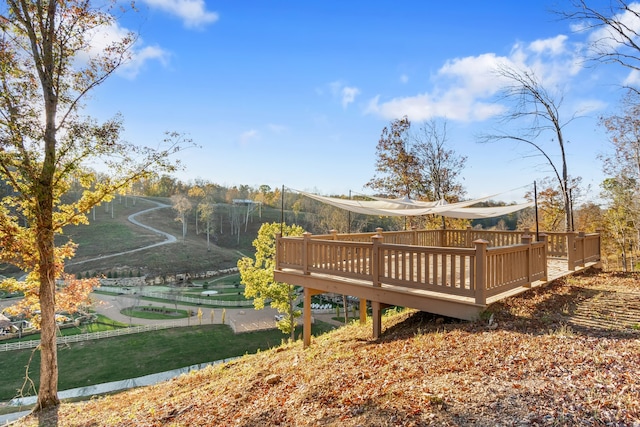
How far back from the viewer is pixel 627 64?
26.2 ft

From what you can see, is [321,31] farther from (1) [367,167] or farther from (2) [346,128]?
(1) [367,167]

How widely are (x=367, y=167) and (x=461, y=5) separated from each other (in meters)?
10.6

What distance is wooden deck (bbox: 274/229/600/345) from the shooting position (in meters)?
5.13

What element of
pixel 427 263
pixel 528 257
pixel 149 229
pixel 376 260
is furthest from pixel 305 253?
pixel 149 229

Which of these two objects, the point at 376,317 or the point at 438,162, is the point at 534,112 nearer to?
the point at 438,162

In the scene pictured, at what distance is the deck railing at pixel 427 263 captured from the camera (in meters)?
5.07

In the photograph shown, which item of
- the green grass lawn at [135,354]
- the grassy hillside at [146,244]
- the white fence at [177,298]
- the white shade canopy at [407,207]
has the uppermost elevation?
the white shade canopy at [407,207]

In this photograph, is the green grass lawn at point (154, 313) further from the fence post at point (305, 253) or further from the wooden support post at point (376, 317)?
the wooden support post at point (376, 317)

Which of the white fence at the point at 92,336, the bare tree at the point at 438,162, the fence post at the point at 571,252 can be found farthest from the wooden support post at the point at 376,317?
the white fence at the point at 92,336

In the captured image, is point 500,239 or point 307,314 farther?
point 500,239

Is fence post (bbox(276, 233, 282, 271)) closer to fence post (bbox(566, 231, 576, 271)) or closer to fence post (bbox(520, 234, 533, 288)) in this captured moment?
fence post (bbox(520, 234, 533, 288))

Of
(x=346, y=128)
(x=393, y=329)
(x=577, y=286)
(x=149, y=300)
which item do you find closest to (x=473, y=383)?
(x=393, y=329)

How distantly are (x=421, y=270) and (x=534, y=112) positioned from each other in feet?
31.5

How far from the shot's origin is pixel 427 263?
543 cm
